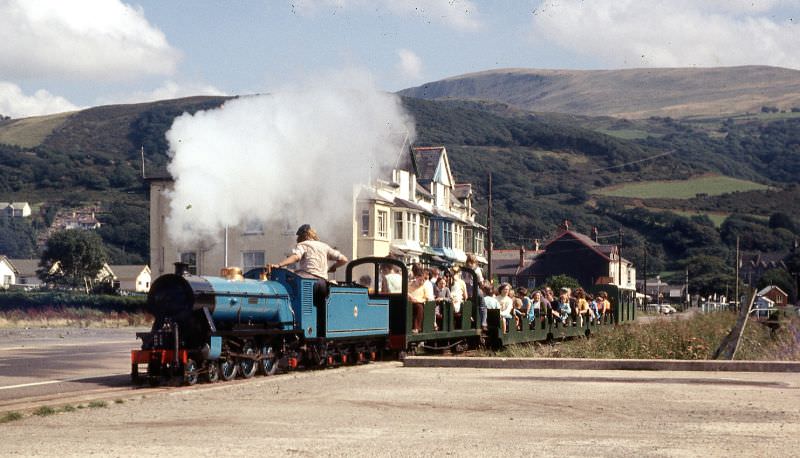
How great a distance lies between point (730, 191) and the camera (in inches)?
7308

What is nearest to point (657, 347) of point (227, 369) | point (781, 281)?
point (227, 369)

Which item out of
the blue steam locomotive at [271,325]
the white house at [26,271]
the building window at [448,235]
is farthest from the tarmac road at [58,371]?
the white house at [26,271]

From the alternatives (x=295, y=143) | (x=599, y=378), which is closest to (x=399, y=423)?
(x=599, y=378)

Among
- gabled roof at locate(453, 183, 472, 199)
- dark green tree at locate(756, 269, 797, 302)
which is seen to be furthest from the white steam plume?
dark green tree at locate(756, 269, 797, 302)

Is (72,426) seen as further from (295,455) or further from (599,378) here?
(599,378)

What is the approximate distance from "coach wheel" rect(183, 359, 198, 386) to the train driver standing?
297 cm

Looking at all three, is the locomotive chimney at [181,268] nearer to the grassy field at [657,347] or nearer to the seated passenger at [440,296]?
the seated passenger at [440,296]

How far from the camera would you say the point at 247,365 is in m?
18.9

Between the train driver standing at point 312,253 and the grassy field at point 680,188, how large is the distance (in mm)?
167588

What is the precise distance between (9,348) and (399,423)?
751 inches

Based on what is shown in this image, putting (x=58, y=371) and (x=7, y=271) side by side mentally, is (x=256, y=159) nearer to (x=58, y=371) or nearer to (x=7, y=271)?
(x=58, y=371)

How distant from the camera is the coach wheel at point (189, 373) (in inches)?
686

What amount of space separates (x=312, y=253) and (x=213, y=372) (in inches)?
135

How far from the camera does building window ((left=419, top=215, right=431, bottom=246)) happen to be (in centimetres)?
7175
